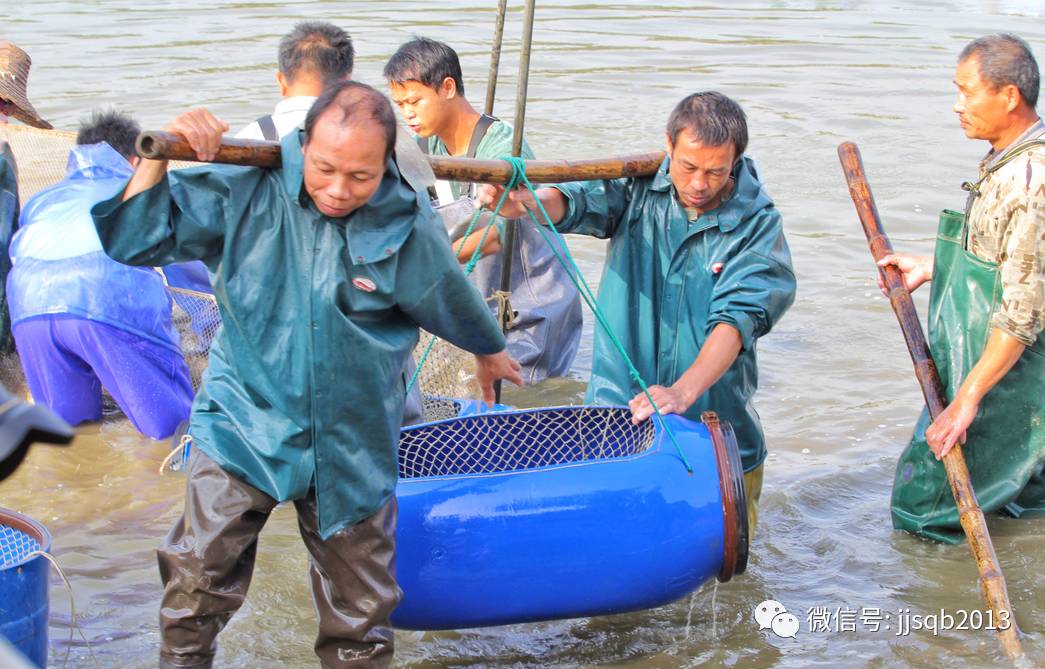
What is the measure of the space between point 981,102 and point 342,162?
7.22 feet

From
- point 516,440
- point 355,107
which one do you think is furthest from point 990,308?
point 355,107

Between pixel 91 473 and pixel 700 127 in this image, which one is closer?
pixel 700 127

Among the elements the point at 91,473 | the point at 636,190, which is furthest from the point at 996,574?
the point at 91,473

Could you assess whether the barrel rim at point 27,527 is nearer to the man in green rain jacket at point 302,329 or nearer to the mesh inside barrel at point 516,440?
the man in green rain jacket at point 302,329

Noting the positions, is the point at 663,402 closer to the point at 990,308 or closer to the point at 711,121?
the point at 711,121

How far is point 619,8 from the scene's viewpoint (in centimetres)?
Result: 1719

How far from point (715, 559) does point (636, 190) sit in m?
1.21

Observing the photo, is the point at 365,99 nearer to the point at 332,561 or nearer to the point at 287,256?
the point at 287,256

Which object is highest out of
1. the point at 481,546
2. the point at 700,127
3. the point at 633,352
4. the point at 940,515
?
the point at 700,127

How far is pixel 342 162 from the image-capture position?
3.04 metres

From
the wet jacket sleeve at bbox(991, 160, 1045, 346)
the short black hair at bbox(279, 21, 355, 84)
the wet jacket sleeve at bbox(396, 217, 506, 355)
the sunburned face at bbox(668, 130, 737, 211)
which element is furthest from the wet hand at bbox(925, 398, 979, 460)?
the short black hair at bbox(279, 21, 355, 84)

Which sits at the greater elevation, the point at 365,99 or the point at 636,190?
the point at 365,99

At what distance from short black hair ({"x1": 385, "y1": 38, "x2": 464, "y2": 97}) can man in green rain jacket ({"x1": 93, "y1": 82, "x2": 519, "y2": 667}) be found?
Answer: 6.90 feet

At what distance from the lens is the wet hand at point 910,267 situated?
4.52m
